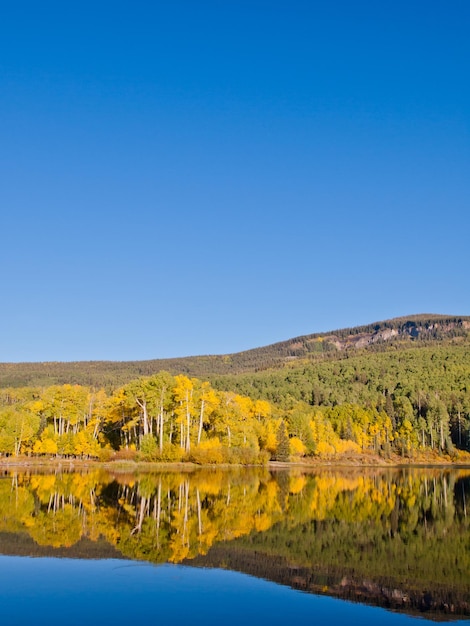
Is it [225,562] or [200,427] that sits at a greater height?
[200,427]

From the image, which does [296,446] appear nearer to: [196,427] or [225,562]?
[196,427]

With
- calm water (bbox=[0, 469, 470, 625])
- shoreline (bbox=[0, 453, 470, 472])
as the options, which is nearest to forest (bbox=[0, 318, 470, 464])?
shoreline (bbox=[0, 453, 470, 472])

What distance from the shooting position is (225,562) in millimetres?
19688

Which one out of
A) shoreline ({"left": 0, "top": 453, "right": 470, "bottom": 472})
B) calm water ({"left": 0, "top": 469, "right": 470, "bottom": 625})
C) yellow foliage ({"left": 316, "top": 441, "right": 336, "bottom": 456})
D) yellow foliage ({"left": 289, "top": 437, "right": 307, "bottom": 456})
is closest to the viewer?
calm water ({"left": 0, "top": 469, "right": 470, "bottom": 625})

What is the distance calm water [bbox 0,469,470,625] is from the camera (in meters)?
14.7

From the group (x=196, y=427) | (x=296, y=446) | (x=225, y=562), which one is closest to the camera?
(x=225, y=562)

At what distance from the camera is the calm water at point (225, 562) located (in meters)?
14.7

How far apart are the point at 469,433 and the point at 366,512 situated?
10601cm

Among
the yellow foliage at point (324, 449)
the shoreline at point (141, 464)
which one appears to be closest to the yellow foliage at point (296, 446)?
the shoreline at point (141, 464)

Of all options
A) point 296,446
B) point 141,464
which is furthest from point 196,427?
point 296,446

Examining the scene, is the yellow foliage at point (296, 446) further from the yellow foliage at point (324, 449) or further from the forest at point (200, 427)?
the yellow foliage at point (324, 449)

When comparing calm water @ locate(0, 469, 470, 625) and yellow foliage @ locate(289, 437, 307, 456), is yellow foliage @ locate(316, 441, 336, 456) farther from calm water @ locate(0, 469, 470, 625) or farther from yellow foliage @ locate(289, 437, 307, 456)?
calm water @ locate(0, 469, 470, 625)

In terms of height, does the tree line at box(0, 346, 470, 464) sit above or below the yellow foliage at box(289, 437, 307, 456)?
above

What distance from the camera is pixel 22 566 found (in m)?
18.6
